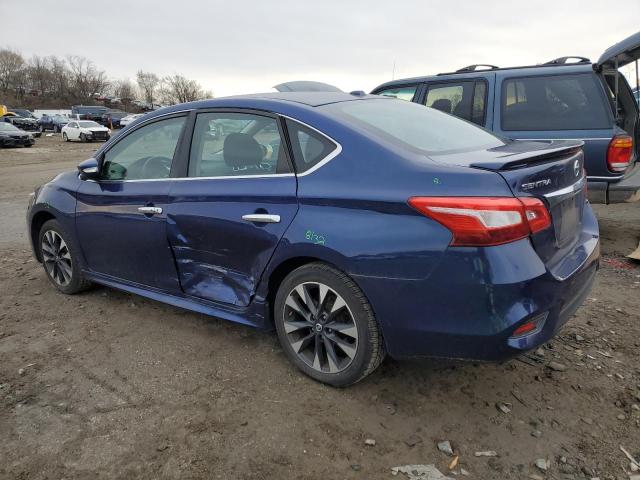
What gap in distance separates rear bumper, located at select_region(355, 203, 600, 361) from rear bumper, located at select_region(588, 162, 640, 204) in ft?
10.6

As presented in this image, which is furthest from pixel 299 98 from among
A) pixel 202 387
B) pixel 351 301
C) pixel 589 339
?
pixel 589 339

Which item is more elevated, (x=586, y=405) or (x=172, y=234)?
(x=172, y=234)

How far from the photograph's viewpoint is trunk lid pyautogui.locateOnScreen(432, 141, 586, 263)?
7.49ft

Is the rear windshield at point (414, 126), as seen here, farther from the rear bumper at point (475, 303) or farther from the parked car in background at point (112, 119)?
the parked car in background at point (112, 119)

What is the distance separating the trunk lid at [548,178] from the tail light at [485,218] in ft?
0.24

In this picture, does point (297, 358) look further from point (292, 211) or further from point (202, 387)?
point (292, 211)

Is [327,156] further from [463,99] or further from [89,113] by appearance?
[89,113]

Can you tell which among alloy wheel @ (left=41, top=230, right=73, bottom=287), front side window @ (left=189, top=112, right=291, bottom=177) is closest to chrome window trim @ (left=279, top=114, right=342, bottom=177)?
front side window @ (left=189, top=112, right=291, bottom=177)

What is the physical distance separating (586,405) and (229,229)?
2162 millimetres

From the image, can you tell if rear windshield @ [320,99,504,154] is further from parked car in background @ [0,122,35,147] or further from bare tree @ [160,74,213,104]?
bare tree @ [160,74,213,104]

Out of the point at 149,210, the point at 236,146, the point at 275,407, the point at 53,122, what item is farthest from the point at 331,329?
the point at 53,122

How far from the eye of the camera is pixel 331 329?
2.70 m

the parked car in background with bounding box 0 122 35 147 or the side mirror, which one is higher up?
the side mirror

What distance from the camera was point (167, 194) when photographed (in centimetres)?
333
